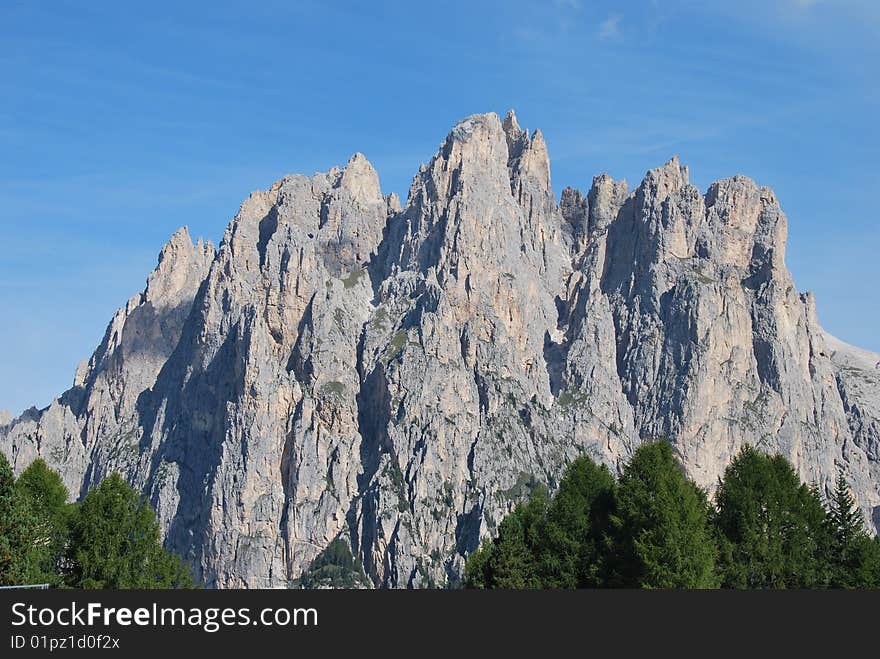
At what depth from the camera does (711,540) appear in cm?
8538

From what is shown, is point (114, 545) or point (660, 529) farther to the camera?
point (114, 545)

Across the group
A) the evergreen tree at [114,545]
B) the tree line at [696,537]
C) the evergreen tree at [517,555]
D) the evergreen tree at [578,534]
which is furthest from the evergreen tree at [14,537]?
the evergreen tree at [578,534]

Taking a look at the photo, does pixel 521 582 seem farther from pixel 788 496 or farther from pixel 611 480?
pixel 788 496

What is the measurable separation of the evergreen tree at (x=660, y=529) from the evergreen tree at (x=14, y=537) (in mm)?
39334

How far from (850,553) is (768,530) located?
8.73 m

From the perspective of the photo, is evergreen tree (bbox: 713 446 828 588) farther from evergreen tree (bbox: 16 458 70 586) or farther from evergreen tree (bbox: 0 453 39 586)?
evergreen tree (bbox: 16 458 70 586)

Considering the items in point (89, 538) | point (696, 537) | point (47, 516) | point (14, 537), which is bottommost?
point (696, 537)

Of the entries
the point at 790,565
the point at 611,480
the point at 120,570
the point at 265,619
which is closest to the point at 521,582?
the point at 611,480

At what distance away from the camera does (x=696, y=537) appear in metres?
79.8

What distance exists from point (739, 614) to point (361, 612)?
15658 millimetres

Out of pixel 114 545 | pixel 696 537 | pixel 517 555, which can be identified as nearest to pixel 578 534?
pixel 517 555

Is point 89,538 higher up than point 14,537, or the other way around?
point 89,538

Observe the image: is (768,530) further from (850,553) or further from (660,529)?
(660,529)

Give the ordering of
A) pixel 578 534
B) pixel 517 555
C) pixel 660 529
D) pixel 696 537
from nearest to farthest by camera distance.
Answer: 1. pixel 696 537
2. pixel 660 529
3. pixel 578 534
4. pixel 517 555
